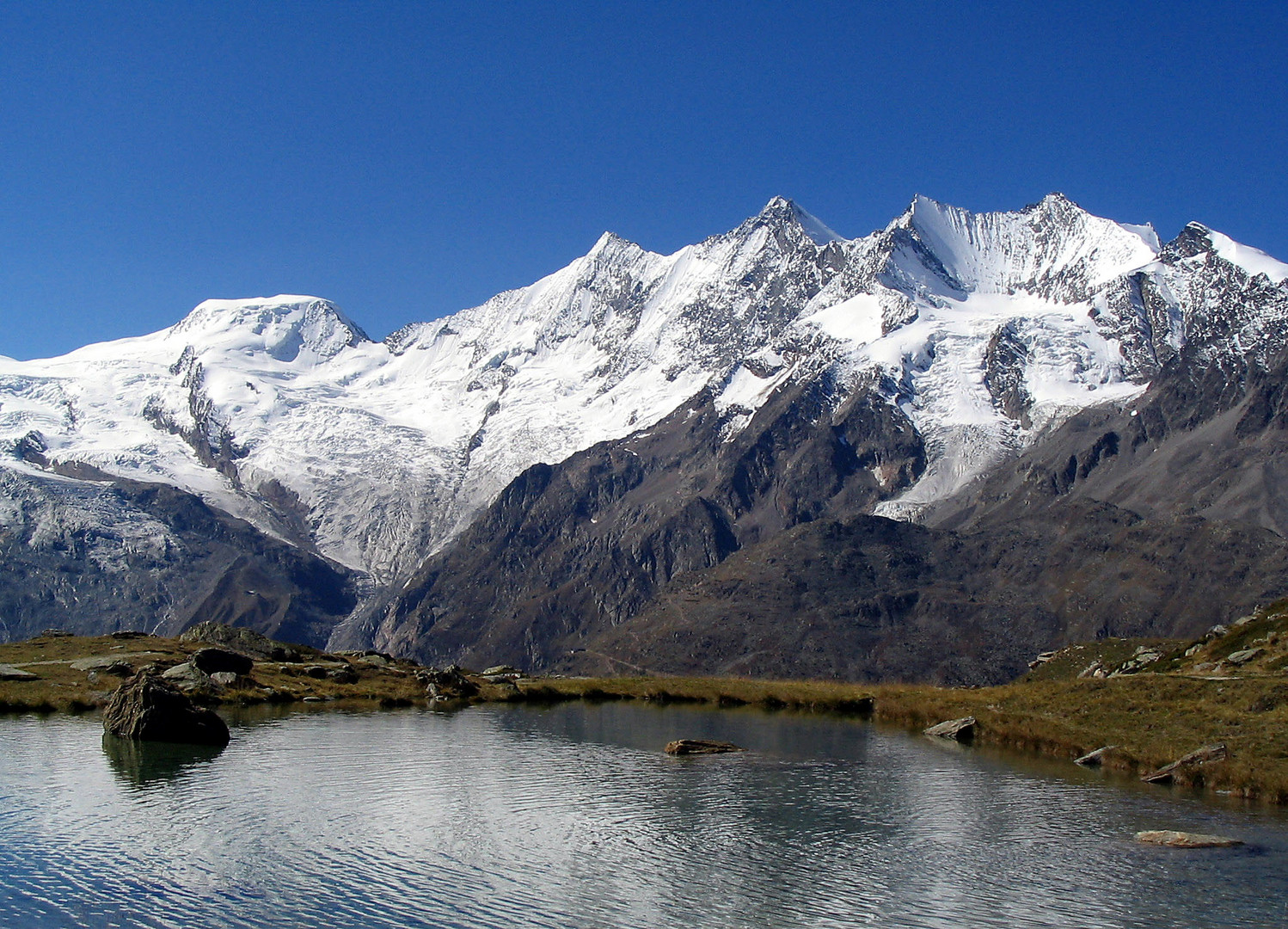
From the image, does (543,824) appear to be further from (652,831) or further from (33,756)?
(33,756)

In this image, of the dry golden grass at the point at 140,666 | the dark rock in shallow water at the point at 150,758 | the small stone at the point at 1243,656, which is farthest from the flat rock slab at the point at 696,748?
the small stone at the point at 1243,656

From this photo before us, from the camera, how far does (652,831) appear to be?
4878cm

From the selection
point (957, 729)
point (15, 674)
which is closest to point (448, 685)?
point (15, 674)

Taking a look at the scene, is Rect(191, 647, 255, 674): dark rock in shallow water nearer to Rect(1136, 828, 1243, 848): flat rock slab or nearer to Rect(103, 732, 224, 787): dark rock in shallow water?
Rect(103, 732, 224, 787): dark rock in shallow water

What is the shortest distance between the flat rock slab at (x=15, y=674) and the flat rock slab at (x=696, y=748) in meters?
47.7

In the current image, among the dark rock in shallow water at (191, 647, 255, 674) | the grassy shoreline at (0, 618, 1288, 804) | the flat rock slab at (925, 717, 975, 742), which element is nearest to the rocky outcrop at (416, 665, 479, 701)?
the grassy shoreline at (0, 618, 1288, 804)

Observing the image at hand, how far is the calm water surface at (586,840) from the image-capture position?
38.5 metres

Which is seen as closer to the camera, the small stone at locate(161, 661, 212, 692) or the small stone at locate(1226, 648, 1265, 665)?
the small stone at locate(161, 661, 212, 692)

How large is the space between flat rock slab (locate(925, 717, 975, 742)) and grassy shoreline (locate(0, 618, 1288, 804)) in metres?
0.71

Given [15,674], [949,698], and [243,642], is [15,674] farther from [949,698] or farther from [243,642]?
[949,698]

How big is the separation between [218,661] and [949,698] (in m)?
57.7

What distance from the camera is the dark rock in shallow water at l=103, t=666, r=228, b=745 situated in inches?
2594

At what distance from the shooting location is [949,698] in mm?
94750

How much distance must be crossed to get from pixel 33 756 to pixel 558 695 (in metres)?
50.3
